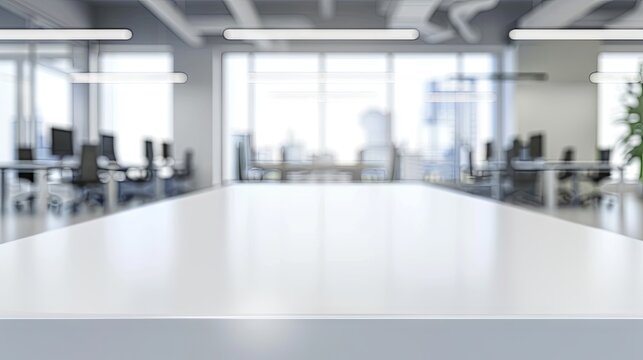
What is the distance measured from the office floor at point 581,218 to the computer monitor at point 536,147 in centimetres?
71

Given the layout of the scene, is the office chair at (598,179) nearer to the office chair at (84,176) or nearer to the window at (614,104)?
the window at (614,104)

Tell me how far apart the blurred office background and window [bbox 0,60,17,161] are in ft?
0.06

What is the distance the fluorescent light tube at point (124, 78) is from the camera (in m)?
7.27

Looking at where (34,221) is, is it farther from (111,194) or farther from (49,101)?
(111,194)

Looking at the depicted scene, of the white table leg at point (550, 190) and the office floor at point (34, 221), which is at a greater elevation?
the white table leg at point (550, 190)

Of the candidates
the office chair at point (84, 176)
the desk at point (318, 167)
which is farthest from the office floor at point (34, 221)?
the desk at point (318, 167)

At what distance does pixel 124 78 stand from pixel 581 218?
6.16 metres

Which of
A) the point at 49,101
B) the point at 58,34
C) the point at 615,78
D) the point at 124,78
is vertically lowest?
the point at 49,101

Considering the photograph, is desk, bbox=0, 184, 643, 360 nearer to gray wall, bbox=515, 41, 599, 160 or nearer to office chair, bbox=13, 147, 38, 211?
office chair, bbox=13, 147, 38, 211

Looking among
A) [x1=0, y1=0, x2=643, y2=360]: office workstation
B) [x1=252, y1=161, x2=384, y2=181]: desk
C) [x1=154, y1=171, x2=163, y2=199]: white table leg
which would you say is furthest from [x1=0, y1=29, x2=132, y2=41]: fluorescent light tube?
[x1=154, y1=171, x2=163, y2=199]: white table leg

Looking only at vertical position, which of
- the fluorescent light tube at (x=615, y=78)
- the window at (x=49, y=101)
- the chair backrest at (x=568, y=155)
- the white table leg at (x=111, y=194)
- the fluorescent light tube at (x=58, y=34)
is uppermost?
the fluorescent light tube at (x=58, y=34)

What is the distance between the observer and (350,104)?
1117 cm

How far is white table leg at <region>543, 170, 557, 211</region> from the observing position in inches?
322

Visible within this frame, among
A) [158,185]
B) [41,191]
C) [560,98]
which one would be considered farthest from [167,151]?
[560,98]
